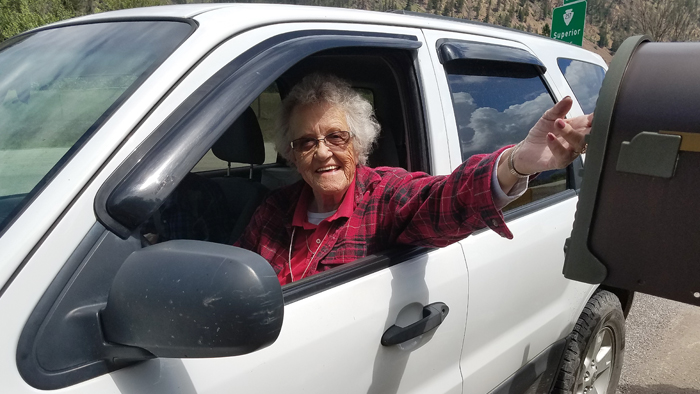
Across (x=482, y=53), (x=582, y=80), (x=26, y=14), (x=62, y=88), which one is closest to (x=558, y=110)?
(x=482, y=53)

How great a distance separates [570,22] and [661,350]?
7.46 meters

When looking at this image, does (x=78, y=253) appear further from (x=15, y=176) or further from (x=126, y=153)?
(x=15, y=176)

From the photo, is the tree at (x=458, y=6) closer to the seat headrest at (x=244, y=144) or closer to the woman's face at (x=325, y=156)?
the seat headrest at (x=244, y=144)

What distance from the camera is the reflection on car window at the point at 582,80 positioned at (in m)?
2.77

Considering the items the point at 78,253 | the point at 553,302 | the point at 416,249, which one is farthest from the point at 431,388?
the point at 78,253

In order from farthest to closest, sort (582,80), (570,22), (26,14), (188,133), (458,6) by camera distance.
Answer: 1. (458,6)
2. (26,14)
3. (570,22)
4. (582,80)
5. (188,133)

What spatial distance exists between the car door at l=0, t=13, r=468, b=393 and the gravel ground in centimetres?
211

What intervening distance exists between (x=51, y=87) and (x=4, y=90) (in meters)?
0.17

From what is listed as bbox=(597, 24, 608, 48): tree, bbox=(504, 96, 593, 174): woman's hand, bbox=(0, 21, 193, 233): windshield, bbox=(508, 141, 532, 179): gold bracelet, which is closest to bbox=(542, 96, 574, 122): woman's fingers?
bbox=(504, 96, 593, 174): woman's hand

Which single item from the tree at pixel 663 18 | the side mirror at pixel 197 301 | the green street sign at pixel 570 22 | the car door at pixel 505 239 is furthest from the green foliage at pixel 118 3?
the side mirror at pixel 197 301

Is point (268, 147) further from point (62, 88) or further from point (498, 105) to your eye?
point (62, 88)

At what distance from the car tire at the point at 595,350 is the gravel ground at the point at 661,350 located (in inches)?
17.6

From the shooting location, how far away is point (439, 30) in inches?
80.2

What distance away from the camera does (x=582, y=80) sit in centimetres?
291
